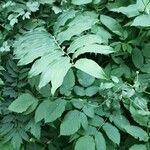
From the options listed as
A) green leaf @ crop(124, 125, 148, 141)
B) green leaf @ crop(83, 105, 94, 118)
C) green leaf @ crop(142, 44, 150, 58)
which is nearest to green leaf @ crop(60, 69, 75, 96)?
green leaf @ crop(83, 105, 94, 118)

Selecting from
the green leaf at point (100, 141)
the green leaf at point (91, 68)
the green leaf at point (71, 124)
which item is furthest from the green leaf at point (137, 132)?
the green leaf at point (91, 68)

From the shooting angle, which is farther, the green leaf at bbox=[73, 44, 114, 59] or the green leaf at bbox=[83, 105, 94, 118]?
the green leaf at bbox=[83, 105, 94, 118]

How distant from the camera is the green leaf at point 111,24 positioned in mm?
2225

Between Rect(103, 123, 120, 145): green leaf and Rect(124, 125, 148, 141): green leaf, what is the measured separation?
0.06 metres

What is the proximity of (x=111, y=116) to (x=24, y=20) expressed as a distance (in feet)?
3.17

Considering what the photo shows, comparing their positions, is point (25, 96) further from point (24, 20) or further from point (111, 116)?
point (24, 20)

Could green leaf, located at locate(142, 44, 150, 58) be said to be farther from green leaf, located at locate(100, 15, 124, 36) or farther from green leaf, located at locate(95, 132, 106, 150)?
green leaf, located at locate(95, 132, 106, 150)

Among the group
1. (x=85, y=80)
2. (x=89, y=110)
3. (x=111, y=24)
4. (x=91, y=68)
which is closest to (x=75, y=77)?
(x=85, y=80)

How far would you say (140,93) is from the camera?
6.61 ft

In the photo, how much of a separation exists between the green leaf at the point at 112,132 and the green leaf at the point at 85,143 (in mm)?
87

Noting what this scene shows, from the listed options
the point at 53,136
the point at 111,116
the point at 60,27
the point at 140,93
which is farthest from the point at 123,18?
the point at 53,136

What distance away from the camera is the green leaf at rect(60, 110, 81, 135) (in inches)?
72.2

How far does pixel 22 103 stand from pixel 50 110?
0.65 feet

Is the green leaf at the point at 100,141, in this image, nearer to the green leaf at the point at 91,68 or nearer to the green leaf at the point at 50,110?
the green leaf at the point at 50,110
